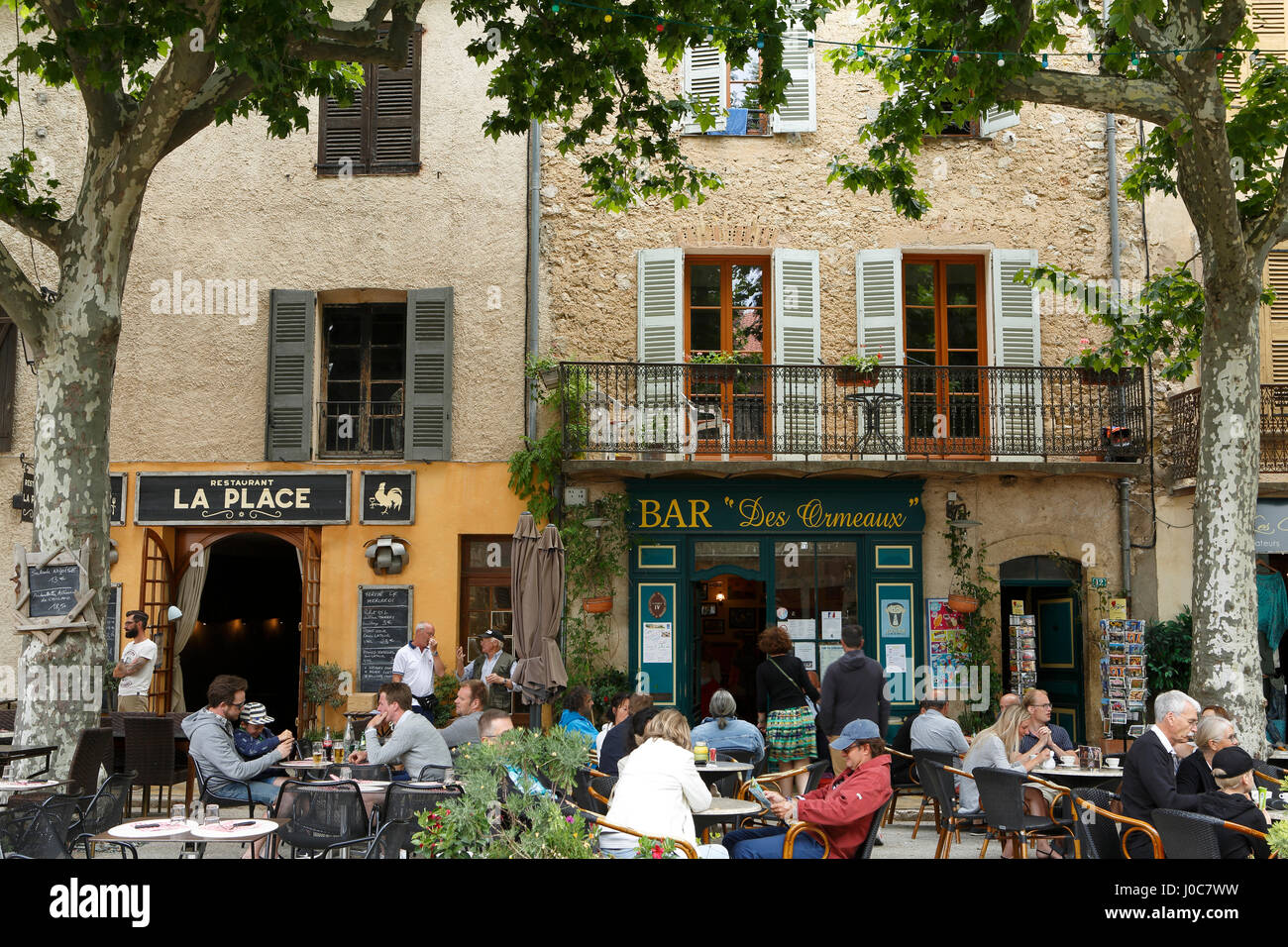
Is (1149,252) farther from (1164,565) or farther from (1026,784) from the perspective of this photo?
(1026,784)

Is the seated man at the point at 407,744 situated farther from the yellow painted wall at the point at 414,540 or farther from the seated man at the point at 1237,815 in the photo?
the yellow painted wall at the point at 414,540

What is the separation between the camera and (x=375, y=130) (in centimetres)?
1404

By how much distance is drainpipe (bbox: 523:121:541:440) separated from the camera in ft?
44.3

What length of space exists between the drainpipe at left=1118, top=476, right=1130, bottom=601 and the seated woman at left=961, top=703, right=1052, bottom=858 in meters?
5.44

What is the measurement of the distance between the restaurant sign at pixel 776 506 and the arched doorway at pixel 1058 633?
1395 mm

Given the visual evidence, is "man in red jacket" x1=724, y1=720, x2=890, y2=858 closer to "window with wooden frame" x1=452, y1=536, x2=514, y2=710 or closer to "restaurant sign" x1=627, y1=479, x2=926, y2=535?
"restaurant sign" x1=627, y1=479, x2=926, y2=535

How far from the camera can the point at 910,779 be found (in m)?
10.5

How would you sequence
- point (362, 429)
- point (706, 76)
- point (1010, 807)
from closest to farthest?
point (1010, 807), point (362, 429), point (706, 76)

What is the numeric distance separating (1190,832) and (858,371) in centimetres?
833

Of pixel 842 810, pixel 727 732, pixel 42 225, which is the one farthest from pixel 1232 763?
pixel 42 225

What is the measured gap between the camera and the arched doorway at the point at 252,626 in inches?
649

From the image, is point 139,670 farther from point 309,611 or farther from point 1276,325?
point 1276,325
